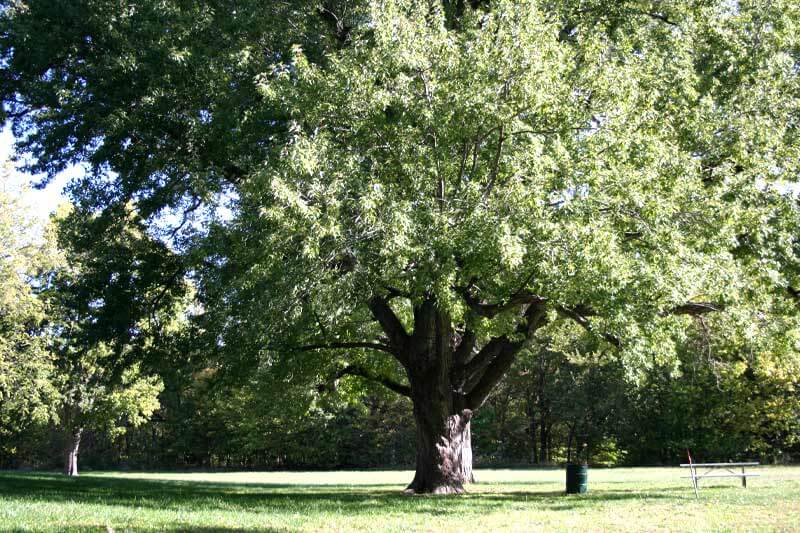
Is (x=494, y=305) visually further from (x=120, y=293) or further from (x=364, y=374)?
(x=120, y=293)

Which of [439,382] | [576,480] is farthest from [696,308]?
[439,382]

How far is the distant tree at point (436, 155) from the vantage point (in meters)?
11.7

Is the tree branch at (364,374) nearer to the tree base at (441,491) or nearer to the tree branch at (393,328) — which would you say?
the tree branch at (393,328)

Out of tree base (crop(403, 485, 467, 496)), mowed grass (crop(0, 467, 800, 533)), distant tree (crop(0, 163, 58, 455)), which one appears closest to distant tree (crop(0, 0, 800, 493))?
tree base (crop(403, 485, 467, 496))

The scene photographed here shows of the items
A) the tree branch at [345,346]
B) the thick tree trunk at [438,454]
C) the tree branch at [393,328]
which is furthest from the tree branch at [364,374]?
the thick tree trunk at [438,454]

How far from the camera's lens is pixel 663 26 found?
16.1m

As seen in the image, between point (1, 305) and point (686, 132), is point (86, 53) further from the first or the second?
point (1, 305)

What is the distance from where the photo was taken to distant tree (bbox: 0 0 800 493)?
38.4ft

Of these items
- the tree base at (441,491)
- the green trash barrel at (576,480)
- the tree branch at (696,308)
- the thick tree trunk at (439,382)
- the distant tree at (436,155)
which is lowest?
the tree base at (441,491)

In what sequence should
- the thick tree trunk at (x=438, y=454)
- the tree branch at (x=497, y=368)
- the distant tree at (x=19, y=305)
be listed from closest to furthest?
the thick tree trunk at (x=438, y=454) < the tree branch at (x=497, y=368) < the distant tree at (x=19, y=305)

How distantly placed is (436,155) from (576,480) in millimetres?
8767

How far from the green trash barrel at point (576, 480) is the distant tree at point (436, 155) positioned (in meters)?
2.66

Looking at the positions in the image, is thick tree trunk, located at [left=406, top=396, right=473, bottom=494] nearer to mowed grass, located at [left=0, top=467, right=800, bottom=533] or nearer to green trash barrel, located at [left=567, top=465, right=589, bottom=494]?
mowed grass, located at [left=0, top=467, right=800, bottom=533]

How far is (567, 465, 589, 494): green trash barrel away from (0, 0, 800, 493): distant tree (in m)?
2.66
